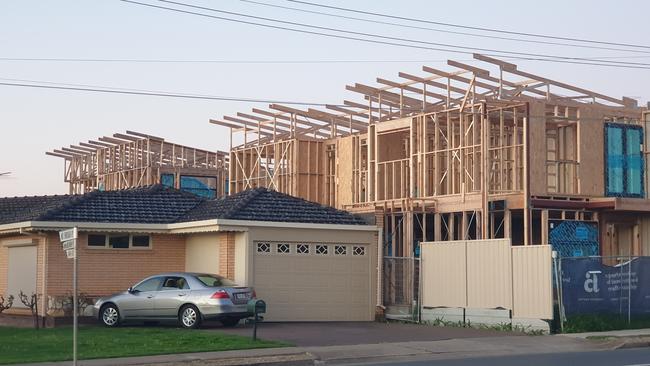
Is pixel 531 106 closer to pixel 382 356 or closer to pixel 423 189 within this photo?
pixel 423 189

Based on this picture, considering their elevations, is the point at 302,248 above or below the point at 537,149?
below

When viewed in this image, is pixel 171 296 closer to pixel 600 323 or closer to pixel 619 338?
pixel 600 323

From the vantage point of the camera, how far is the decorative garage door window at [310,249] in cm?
2923

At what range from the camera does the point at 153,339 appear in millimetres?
22656

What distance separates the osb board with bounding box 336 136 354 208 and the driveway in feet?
34.2

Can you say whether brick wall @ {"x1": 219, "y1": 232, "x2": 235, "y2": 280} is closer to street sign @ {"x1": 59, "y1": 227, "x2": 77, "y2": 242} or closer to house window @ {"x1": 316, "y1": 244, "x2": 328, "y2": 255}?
house window @ {"x1": 316, "y1": 244, "x2": 328, "y2": 255}

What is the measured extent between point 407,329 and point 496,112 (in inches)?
346

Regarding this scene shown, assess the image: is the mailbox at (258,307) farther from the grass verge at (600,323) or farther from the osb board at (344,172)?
the osb board at (344,172)

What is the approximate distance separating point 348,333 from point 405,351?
4.27m

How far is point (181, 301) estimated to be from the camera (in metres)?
26.1

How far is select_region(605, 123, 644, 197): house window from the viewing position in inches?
1282

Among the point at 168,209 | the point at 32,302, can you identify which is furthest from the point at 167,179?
the point at 32,302

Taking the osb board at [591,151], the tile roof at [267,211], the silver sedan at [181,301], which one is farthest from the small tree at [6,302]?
the osb board at [591,151]

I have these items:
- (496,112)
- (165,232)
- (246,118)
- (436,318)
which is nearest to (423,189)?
(496,112)
